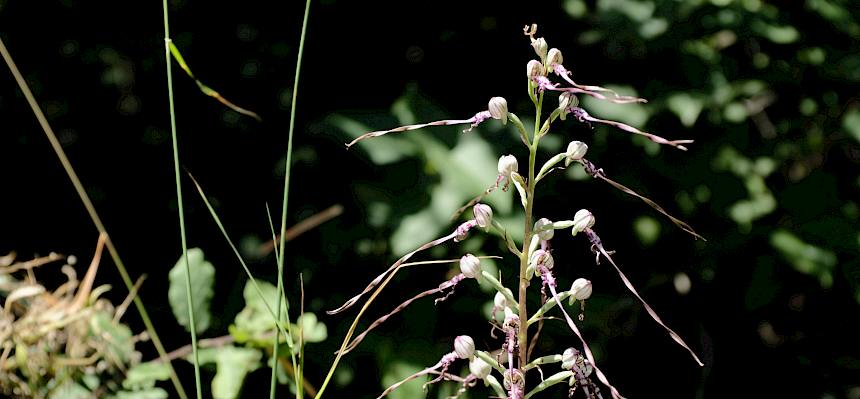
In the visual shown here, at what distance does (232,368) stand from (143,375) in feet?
0.46

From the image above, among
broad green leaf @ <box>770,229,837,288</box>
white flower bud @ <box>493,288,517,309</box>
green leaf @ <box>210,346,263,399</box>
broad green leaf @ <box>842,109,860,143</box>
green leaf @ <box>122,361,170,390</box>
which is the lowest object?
broad green leaf @ <box>770,229,837,288</box>

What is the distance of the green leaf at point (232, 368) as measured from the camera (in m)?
1.55

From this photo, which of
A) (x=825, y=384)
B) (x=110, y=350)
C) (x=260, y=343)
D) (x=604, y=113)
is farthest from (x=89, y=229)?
(x=825, y=384)

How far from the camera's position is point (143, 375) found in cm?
157

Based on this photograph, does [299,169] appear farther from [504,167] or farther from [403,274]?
[504,167]

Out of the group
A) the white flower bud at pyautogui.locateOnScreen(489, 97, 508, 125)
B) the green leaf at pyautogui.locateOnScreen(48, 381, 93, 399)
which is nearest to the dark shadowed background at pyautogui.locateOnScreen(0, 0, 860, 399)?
the green leaf at pyautogui.locateOnScreen(48, 381, 93, 399)

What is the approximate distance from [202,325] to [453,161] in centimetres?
49

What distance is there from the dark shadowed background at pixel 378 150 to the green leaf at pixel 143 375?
0.18 meters

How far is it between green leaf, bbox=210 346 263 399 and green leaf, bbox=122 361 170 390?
81 millimetres

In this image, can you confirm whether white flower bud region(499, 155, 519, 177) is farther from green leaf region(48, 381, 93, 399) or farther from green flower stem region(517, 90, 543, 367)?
green leaf region(48, 381, 93, 399)

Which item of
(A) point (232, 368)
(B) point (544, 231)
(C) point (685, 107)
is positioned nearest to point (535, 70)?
(B) point (544, 231)

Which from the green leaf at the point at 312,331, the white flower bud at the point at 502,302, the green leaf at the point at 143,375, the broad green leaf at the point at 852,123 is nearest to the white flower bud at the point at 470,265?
the white flower bud at the point at 502,302

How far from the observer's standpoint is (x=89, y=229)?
73.2 inches

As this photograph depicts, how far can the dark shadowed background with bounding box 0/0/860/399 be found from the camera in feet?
5.61
